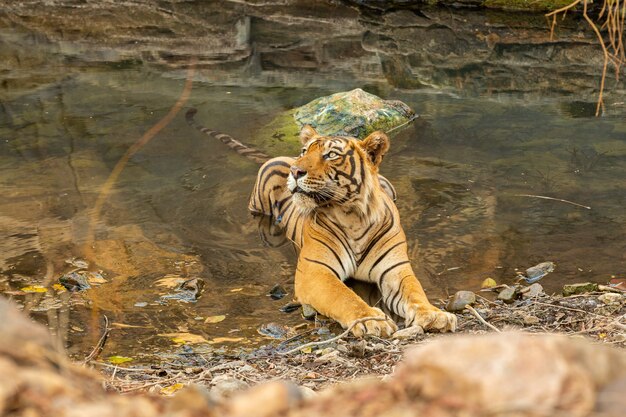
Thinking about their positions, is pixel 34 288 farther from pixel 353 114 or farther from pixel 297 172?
pixel 353 114

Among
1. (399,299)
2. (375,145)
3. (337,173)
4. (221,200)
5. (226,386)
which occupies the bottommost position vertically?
(221,200)

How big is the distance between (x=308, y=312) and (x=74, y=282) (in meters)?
1.49

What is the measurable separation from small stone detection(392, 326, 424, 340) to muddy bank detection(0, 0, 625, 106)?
21.6 feet

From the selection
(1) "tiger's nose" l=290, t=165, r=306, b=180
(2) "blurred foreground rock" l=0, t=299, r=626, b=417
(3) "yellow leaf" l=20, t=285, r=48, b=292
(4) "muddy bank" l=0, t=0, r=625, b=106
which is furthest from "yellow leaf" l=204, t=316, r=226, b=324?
(4) "muddy bank" l=0, t=0, r=625, b=106

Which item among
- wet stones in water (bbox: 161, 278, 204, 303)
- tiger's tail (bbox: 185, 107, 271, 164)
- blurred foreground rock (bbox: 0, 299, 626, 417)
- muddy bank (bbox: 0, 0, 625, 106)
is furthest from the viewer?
muddy bank (bbox: 0, 0, 625, 106)

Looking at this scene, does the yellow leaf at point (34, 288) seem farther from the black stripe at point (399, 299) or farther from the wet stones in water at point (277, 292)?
the black stripe at point (399, 299)

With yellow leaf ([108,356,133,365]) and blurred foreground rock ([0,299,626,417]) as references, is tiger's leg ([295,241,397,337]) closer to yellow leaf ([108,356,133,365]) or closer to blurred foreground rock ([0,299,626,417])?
yellow leaf ([108,356,133,365])

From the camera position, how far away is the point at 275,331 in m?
5.25

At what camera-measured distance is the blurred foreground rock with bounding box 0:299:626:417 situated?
5.08 ft

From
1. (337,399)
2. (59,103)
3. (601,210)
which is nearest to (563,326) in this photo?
(601,210)

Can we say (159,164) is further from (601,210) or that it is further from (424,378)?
(424,378)

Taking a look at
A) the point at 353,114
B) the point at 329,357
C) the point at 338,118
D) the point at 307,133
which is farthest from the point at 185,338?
the point at 353,114

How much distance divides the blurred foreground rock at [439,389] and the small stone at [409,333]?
3141 mm

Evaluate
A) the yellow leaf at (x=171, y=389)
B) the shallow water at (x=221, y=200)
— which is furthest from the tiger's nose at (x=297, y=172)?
the yellow leaf at (x=171, y=389)
